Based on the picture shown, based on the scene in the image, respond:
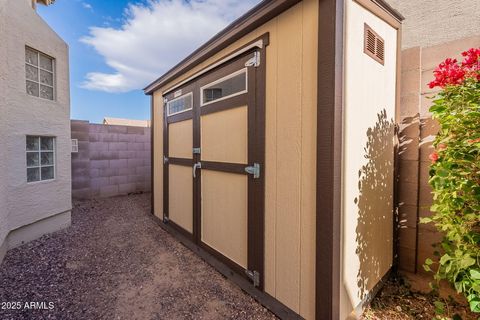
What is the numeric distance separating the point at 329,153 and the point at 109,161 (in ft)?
20.9

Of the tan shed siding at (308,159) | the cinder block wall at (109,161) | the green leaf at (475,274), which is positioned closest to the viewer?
the green leaf at (475,274)

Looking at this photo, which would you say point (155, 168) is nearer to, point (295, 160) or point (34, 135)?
point (34, 135)

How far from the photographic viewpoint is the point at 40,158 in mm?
3646

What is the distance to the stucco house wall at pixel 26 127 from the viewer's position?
2.94m

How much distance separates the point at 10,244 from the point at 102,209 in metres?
2.10

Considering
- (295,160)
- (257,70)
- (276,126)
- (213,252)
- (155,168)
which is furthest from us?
(155,168)

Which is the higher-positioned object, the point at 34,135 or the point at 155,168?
the point at 34,135

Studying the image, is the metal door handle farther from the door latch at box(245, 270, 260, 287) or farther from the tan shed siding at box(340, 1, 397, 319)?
the tan shed siding at box(340, 1, 397, 319)

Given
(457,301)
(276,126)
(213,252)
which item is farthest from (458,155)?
(213,252)

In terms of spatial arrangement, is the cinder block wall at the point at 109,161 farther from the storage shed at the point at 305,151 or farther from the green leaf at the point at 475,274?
the green leaf at the point at 475,274

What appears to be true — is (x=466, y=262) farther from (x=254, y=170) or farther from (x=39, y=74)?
(x=39, y=74)

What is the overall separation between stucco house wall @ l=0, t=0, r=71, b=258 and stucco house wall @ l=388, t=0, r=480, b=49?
475cm

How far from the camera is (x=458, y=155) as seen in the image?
131cm

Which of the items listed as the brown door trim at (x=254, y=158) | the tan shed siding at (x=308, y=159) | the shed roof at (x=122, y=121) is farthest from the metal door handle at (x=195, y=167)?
the shed roof at (x=122, y=121)
